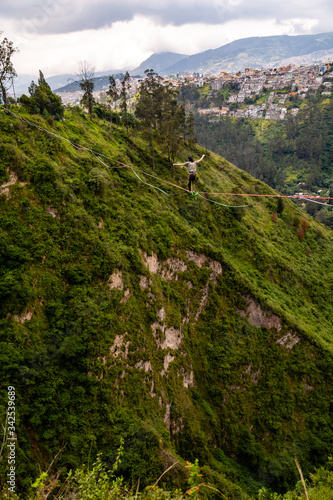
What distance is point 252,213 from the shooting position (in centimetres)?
4122

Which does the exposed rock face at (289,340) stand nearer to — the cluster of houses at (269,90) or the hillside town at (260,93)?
the hillside town at (260,93)

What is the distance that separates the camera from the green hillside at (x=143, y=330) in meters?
13.0

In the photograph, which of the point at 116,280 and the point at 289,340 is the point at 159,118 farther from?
the point at 289,340

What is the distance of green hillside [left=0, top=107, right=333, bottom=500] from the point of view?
42.6ft

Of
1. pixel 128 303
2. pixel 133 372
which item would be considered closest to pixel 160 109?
pixel 128 303

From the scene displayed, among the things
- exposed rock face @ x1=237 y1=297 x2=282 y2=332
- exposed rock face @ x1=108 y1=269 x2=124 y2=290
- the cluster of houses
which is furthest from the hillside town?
exposed rock face @ x1=108 y1=269 x2=124 y2=290

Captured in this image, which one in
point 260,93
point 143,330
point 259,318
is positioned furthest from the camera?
point 260,93

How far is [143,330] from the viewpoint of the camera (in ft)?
58.5

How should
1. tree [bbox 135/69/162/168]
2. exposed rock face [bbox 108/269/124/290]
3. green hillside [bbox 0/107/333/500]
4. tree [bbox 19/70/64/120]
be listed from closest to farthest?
green hillside [bbox 0/107/333/500] → exposed rock face [bbox 108/269/124/290] → tree [bbox 19/70/64/120] → tree [bbox 135/69/162/168]

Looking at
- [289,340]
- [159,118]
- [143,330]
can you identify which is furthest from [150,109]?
[289,340]

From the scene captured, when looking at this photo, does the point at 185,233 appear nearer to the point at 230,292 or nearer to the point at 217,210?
the point at 230,292

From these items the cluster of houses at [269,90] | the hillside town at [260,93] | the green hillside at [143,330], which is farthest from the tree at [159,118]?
the cluster of houses at [269,90]

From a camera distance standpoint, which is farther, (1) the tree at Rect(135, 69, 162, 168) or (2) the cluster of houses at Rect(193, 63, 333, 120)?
(2) the cluster of houses at Rect(193, 63, 333, 120)

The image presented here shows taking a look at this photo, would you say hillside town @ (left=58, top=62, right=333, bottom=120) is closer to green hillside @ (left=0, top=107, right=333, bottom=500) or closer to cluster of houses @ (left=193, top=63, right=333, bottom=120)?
cluster of houses @ (left=193, top=63, right=333, bottom=120)
